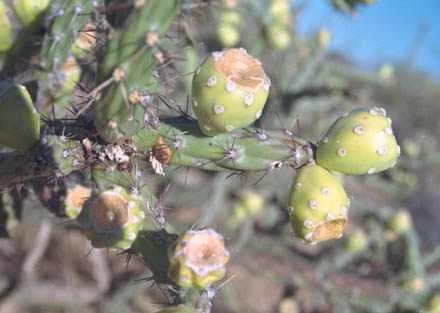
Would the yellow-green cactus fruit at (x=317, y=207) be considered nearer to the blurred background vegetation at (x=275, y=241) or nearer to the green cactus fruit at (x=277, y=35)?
the blurred background vegetation at (x=275, y=241)

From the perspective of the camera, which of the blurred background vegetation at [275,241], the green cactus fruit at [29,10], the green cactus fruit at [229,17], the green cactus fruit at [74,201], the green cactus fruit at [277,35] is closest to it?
the green cactus fruit at [74,201]

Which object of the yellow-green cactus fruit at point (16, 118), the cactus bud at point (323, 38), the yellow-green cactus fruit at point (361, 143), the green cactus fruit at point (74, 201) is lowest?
the cactus bud at point (323, 38)

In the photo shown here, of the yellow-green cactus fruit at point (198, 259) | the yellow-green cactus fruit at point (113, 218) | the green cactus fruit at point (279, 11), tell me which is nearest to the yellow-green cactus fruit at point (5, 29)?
the yellow-green cactus fruit at point (113, 218)

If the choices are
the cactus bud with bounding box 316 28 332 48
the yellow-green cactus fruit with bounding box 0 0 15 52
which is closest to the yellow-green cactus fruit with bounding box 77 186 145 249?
the yellow-green cactus fruit with bounding box 0 0 15 52

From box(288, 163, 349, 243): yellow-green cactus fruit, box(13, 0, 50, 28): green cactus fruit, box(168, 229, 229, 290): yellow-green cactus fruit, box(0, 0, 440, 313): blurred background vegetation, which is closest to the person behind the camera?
box(168, 229, 229, 290): yellow-green cactus fruit

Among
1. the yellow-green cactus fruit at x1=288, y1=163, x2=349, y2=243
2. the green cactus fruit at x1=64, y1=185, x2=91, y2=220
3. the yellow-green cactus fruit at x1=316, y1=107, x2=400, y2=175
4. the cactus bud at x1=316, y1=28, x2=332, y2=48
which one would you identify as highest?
the yellow-green cactus fruit at x1=316, y1=107, x2=400, y2=175

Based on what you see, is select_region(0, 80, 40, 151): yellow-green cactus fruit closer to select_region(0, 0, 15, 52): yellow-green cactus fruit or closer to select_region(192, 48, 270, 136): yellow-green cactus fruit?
select_region(192, 48, 270, 136): yellow-green cactus fruit

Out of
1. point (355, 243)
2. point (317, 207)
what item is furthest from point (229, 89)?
point (355, 243)
